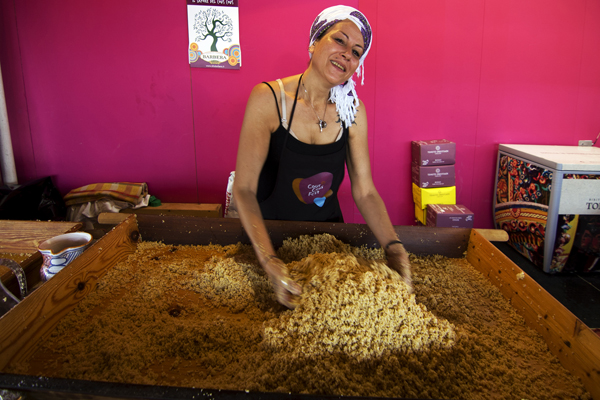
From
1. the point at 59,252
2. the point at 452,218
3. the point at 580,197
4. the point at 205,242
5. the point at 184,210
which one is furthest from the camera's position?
the point at 184,210

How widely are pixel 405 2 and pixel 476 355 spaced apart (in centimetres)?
279

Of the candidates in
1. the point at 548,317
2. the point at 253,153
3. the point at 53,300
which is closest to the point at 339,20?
the point at 253,153

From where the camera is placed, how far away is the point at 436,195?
2951 mm

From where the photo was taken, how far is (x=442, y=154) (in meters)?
2.90

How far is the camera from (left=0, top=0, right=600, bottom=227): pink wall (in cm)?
279

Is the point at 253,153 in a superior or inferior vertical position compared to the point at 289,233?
superior

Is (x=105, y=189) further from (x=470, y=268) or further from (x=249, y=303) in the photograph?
(x=470, y=268)

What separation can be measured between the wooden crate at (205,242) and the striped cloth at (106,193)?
1.49 meters

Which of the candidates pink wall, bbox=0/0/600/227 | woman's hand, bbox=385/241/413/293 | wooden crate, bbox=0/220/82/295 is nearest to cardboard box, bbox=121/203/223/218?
pink wall, bbox=0/0/600/227

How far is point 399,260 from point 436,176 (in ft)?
6.31

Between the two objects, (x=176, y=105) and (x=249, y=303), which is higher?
(x=176, y=105)

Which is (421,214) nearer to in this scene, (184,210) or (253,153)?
(184,210)

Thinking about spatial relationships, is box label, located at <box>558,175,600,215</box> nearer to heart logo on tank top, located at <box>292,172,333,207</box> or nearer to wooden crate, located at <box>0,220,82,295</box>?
heart logo on tank top, located at <box>292,172,333,207</box>

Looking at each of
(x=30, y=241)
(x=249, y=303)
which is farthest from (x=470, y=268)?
(x=30, y=241)
